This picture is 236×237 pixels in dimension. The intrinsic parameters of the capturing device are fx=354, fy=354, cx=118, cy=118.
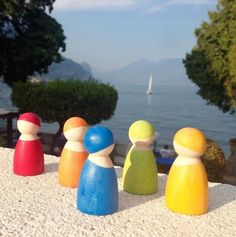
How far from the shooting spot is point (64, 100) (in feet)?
55.2

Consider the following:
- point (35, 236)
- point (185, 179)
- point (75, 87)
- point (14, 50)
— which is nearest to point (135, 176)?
point (185, 179)

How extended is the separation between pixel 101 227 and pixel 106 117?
14.8m

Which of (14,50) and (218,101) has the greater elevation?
(14,50)

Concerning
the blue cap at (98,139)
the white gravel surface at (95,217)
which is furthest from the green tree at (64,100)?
the blue cap at (98,139)

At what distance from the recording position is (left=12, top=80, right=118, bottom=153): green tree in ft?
54.8

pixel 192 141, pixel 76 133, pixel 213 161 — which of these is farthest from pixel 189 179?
pixel 213 161

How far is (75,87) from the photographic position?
17.4 meters

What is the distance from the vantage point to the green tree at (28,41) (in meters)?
17.8

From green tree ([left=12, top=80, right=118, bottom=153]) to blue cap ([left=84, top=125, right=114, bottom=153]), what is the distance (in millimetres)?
→ 13152

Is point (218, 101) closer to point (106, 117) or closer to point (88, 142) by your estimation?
point (106, 117)

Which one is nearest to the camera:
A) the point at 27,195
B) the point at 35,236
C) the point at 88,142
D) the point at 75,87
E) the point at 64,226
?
the point at 35,236

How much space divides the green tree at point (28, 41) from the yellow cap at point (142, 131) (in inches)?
555

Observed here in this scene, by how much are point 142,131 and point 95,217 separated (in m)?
1.25

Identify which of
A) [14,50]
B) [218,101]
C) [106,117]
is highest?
[14,50]
